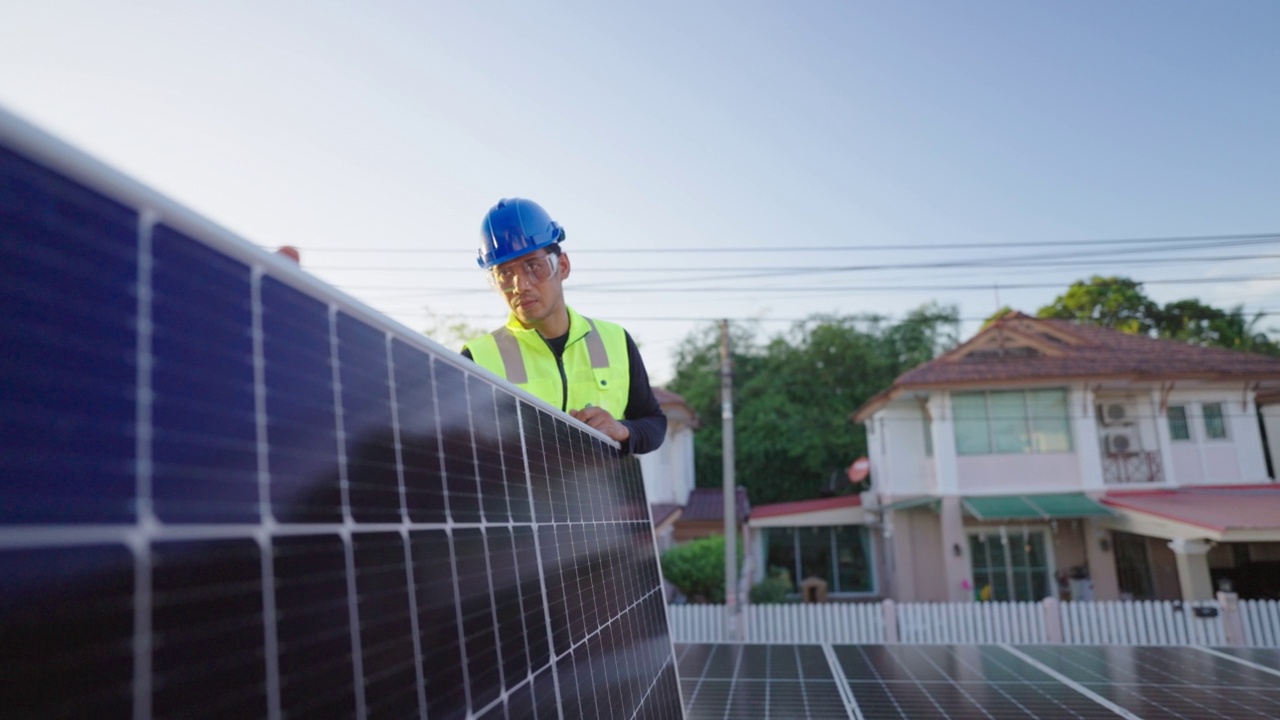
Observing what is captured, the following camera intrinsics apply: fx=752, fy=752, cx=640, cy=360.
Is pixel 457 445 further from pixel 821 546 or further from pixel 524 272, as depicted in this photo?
pixel 821 546

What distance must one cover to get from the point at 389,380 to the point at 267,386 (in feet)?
1.33

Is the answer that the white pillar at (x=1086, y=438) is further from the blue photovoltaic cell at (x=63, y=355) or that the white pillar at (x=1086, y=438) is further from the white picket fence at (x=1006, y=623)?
the blue photovoltaic cell at (x=63, y=355)

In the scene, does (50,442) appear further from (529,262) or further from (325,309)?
(529,262)

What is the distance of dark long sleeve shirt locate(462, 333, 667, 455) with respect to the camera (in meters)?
3.68

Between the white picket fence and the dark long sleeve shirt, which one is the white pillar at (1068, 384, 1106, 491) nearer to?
the white picket fence

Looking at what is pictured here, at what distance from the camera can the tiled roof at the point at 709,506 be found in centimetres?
3269

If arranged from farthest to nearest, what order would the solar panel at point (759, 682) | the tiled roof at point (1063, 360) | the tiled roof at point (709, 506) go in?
1. the tiled roof at point (709, 506)
2. the tiled roof at point (1063, 360)
3. the solar panel at point (759, 682)

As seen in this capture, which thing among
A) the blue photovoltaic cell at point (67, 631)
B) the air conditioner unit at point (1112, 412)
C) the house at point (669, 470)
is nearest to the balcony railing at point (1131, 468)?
the air conditioner unit at point (1112, 412)

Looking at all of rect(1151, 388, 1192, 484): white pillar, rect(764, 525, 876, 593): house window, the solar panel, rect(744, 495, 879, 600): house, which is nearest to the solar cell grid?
the solar panel

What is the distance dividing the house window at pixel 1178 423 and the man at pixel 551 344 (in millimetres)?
24914

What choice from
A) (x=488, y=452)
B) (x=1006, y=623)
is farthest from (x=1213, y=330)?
Result: (x=488, y=452)

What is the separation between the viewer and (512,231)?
10.8 feet

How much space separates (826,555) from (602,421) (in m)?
30.8

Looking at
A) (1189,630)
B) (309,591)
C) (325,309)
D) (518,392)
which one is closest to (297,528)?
(309,591)
